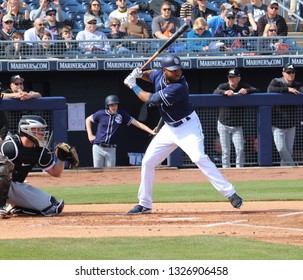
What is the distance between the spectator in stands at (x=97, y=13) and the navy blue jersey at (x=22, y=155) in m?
7.54

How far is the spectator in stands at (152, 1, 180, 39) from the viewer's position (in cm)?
1734

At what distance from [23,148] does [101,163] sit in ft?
21.1

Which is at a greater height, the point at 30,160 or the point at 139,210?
the point at 30,160

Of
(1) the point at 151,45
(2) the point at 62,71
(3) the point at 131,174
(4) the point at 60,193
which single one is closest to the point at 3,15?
(2) the point at 62,71

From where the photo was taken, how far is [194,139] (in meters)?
9.94

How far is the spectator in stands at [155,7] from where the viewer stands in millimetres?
18500

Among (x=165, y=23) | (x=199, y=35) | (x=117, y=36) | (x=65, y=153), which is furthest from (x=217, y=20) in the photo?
(x=65, y=153)

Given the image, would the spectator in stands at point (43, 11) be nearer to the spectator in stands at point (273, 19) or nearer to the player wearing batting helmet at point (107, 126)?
the player wearing batting helmet at point (107, 126)

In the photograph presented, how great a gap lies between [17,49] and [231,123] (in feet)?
13.6

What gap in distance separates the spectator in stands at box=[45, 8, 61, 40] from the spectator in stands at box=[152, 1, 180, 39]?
1.86 metres

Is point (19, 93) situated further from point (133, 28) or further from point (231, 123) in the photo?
point (231, 123)

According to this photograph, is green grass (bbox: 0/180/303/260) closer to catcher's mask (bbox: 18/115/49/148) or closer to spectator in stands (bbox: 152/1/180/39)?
catcher's mask (bbox: 18/115/49/148)

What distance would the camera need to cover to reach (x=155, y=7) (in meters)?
18.6

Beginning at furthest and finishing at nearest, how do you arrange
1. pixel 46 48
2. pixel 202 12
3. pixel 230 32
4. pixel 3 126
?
pixel 202 12 → pixel 230 32 → pixel 46 48 → pixel 3 126
